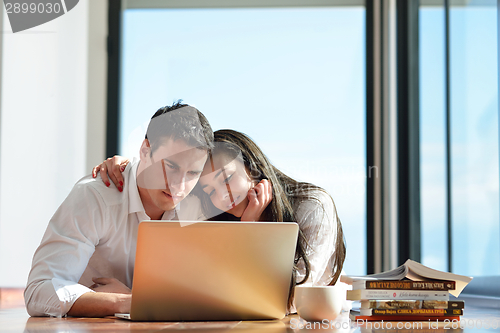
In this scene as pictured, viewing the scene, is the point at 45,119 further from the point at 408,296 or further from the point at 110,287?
the point at 408,296

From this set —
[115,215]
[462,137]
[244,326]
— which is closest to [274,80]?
[462,137]

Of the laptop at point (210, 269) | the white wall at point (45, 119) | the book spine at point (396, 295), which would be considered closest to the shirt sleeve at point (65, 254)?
the laptop at point (210, 269)

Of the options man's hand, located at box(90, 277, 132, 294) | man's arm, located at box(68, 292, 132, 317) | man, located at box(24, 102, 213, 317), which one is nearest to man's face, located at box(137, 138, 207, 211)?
man, located at box(24, 102, 213, 317)

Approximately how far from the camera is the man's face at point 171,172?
1533 mm

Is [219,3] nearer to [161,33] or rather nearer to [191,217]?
[161,33]

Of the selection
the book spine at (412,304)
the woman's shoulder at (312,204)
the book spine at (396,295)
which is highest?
the woman's shoulder at (312,204)

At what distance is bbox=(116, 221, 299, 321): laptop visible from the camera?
0.98m

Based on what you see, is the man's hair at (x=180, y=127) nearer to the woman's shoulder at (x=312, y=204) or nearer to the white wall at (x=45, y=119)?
the woman's shoulder at (x=312, y=204)

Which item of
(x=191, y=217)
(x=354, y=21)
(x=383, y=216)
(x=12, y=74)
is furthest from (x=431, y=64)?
(x=12, y=74)

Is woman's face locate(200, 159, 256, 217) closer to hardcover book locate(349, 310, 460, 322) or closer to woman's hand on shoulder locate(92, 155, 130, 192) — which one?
woman's hand on shoulder locate(92, 155, 130, 192)

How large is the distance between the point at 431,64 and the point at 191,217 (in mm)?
1652

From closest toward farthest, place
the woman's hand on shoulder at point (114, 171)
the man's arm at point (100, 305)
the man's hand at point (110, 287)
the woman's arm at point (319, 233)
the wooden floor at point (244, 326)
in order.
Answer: the wooden floor at point (244, 326)
the man's arm at point (100, 305)
the man's hand at point (110, 287)
the woman's arm at point (319, 233)
the woman's hand on shoulder at point (114, 171)

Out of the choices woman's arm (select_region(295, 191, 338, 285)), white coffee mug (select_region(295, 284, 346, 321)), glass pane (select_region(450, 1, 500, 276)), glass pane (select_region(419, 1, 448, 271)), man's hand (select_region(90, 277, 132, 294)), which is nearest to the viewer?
white coffee mug (select_region(295, 284, 346, 321))

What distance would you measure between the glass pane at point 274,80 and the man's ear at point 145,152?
4.12ft
